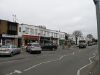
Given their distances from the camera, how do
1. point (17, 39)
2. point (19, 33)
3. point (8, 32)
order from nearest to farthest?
1. point (8, 32)
2. point (17, 39)
3. point (19, 33)

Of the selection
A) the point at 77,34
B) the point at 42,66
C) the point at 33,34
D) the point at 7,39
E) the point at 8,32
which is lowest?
the point at 42,66

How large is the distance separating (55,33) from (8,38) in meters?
45.0

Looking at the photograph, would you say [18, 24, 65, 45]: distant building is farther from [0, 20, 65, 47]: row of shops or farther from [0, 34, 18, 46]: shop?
[0, 34, 18, 46]: shop

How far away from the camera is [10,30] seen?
5362 centimetres

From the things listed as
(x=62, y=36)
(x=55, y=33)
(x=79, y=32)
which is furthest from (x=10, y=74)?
(x=79, y=32)

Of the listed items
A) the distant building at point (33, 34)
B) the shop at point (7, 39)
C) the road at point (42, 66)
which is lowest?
the road at point (42, 66)

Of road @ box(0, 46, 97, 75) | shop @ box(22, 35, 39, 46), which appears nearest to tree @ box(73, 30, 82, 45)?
shop @ box(22, 35, 39, 46)

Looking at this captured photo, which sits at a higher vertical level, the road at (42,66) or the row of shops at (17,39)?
the row of shops at (17,39)

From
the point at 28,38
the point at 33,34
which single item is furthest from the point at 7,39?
the point at 33,34

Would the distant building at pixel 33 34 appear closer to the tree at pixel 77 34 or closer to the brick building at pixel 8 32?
the brick building at pixel 8 32

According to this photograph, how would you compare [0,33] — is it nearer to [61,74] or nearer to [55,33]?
[61,74]

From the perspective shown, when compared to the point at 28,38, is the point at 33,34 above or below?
above

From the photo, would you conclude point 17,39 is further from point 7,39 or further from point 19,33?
point 7,39

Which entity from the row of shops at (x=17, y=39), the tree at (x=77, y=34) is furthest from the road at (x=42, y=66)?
the tree at (x=77, y=34)
